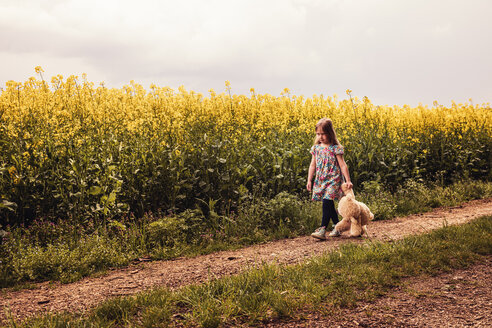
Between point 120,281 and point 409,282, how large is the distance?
10.7ft

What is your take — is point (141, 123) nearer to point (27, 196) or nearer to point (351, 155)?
point (27, 196)

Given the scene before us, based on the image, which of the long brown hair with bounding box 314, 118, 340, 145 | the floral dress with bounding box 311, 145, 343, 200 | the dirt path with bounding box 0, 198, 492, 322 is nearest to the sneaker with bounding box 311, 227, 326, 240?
the dirt path with bounding box 0, 198, 492, 322

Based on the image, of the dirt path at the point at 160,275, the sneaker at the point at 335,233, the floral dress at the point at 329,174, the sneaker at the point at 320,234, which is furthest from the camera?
the sneaker at the point at 335,233

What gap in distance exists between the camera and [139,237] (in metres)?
6.18

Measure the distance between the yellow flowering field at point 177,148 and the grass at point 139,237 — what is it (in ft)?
1.09

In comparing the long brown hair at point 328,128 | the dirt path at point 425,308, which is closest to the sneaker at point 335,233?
the long brown hair at point 328,128

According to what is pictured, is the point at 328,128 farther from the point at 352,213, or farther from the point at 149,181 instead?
the point at 149,181

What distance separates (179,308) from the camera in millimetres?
3719

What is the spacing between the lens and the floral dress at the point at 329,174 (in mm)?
6426

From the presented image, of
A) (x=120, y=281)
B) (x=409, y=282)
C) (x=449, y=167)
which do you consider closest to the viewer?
(x=409, y=282)

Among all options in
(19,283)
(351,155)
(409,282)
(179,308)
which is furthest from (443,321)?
(351,155)

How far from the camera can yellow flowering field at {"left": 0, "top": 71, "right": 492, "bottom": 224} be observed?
6.30m

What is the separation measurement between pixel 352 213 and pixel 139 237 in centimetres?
323

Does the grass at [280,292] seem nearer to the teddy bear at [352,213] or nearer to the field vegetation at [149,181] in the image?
the teddy bear at [352,213]
